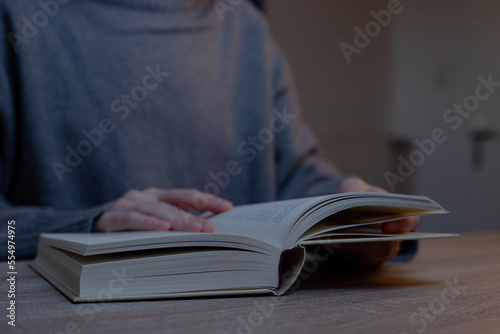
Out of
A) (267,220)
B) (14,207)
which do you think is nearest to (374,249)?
(267,220)

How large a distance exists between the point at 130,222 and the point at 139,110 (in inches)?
19.9

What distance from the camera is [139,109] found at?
1140 millimetres

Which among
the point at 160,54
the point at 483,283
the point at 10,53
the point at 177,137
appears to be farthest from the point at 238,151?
the point at 483,283

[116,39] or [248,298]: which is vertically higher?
[116,39]

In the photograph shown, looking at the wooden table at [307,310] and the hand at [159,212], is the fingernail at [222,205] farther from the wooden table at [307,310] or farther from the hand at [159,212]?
the wooden table at [307,310]

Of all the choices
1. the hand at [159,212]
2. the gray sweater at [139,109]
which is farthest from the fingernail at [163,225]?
the gray sweater at [139,109]

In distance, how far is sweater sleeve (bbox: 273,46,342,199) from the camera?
1.19 m

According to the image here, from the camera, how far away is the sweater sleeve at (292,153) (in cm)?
119

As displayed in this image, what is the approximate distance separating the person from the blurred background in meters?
1.21

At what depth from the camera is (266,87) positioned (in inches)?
51.6

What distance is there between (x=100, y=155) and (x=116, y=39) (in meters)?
0.27

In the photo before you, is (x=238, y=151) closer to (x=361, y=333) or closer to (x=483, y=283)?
(x=483, y=283)

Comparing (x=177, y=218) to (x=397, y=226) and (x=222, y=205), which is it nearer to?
(x=222, y=205)

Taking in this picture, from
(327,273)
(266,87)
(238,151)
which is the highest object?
(266,87)
